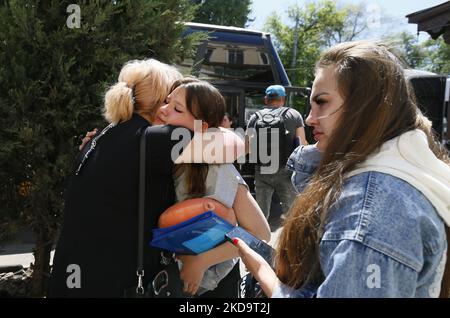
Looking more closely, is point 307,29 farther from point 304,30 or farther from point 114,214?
point 114,214

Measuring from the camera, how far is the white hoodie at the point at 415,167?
3.42 ft

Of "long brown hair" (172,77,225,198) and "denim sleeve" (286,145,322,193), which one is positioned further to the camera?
"long brown hair" (172,77,225,198)

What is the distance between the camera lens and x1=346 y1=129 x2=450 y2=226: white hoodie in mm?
1043

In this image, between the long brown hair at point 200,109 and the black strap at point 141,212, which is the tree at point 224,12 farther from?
the black strap at point 141,212

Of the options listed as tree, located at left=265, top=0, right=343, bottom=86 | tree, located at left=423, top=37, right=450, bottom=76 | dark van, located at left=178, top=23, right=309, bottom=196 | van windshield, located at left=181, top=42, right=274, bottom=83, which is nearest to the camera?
dark van, located at left=178, top=23, right=309, bottom=196

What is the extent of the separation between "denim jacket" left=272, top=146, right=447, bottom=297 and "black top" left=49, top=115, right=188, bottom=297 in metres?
0.78

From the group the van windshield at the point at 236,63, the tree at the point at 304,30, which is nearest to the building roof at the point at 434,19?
the van windshield at the point at 236,63

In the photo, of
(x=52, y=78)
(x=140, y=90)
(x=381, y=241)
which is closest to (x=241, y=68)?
(x=52, y=78)

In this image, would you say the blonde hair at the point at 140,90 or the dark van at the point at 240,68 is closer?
the blonde hair at the point at 140,90

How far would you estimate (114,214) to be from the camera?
1627 mm

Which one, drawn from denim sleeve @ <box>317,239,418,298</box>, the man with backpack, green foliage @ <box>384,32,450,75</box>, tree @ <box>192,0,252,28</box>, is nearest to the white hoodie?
denim sleeve @ <box>317,239,418,298</box>

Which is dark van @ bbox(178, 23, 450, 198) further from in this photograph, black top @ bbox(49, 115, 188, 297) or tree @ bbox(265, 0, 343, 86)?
tree @ bbox(265, 0, 343, 86)

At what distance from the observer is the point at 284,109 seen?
5352 millimetres

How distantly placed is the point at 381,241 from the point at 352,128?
0.32 meters
